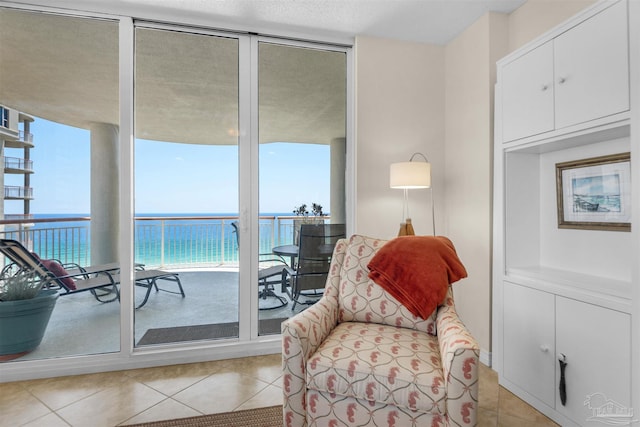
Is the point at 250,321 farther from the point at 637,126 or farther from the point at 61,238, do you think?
the point at 637,126

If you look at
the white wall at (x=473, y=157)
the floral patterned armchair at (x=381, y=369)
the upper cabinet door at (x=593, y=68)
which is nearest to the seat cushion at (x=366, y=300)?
the floral patterned armchair at (x=381, y=369)

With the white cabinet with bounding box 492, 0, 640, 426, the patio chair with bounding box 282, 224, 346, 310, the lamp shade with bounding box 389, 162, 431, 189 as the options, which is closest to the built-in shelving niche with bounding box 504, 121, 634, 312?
the white cabinet with bounding box 492, 0, 640, 426

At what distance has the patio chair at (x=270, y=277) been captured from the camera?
2832 mm

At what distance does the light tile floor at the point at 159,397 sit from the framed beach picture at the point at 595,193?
3.63ft

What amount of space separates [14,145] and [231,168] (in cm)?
142

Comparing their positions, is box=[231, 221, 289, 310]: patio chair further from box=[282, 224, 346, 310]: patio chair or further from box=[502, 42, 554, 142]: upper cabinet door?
box=[502, 42, 554, 142]: upper cabinet door

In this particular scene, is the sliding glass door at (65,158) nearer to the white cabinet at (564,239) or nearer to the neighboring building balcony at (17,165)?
the neighboring building balcony at (17,165)

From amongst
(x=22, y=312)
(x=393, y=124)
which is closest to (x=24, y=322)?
(x=22, y=312)

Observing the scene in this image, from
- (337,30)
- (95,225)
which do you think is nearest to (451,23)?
(337,30)

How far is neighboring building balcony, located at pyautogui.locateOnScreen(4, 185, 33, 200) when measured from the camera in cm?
235

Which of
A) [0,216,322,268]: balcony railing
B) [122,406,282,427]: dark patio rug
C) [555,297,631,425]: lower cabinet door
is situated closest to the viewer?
[555,297,631,425]: lower cabinet door

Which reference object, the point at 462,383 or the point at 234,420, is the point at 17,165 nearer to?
the point at 234,420

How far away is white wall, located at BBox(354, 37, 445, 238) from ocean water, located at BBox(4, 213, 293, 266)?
0.80 meters

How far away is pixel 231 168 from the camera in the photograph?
2.74 m
